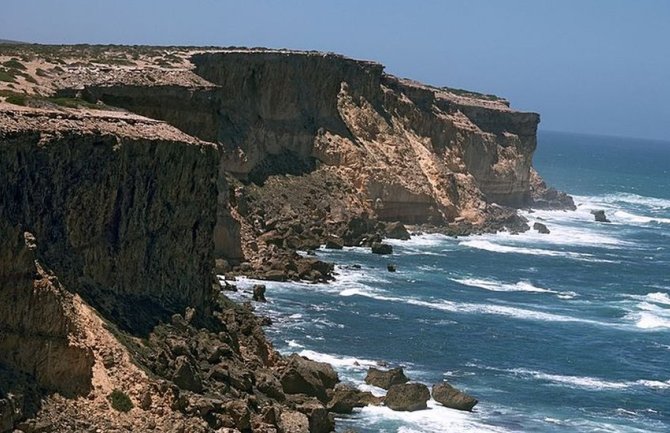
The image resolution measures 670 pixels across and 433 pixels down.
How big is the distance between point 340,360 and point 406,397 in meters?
6.35

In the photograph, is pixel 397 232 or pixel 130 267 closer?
pixel 130 267

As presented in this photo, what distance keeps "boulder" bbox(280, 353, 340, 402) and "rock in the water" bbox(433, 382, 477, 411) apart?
3674 mm

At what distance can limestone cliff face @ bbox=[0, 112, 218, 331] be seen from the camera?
30.9 m

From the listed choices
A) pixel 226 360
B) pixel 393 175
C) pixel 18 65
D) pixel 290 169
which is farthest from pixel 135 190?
pixel 393 175

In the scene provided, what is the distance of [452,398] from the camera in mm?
43594

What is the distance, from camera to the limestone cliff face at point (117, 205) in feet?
101

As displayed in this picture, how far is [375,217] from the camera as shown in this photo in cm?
8875

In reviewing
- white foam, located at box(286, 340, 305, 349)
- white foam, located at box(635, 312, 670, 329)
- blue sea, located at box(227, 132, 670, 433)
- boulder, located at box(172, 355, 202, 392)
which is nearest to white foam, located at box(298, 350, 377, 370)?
blue sea, located at box(227, 132, 670, 433)

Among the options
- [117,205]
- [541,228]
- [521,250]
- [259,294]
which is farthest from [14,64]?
[541,228]

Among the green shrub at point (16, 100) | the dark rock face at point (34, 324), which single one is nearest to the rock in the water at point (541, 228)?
the green shrub at point (16, 100)

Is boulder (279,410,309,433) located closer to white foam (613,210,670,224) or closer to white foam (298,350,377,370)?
white foam (298,350,377,370)

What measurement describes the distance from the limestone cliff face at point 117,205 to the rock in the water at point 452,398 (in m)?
8.83

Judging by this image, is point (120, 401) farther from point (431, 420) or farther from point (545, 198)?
point (545, 198)

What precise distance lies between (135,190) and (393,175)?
55381 mm
